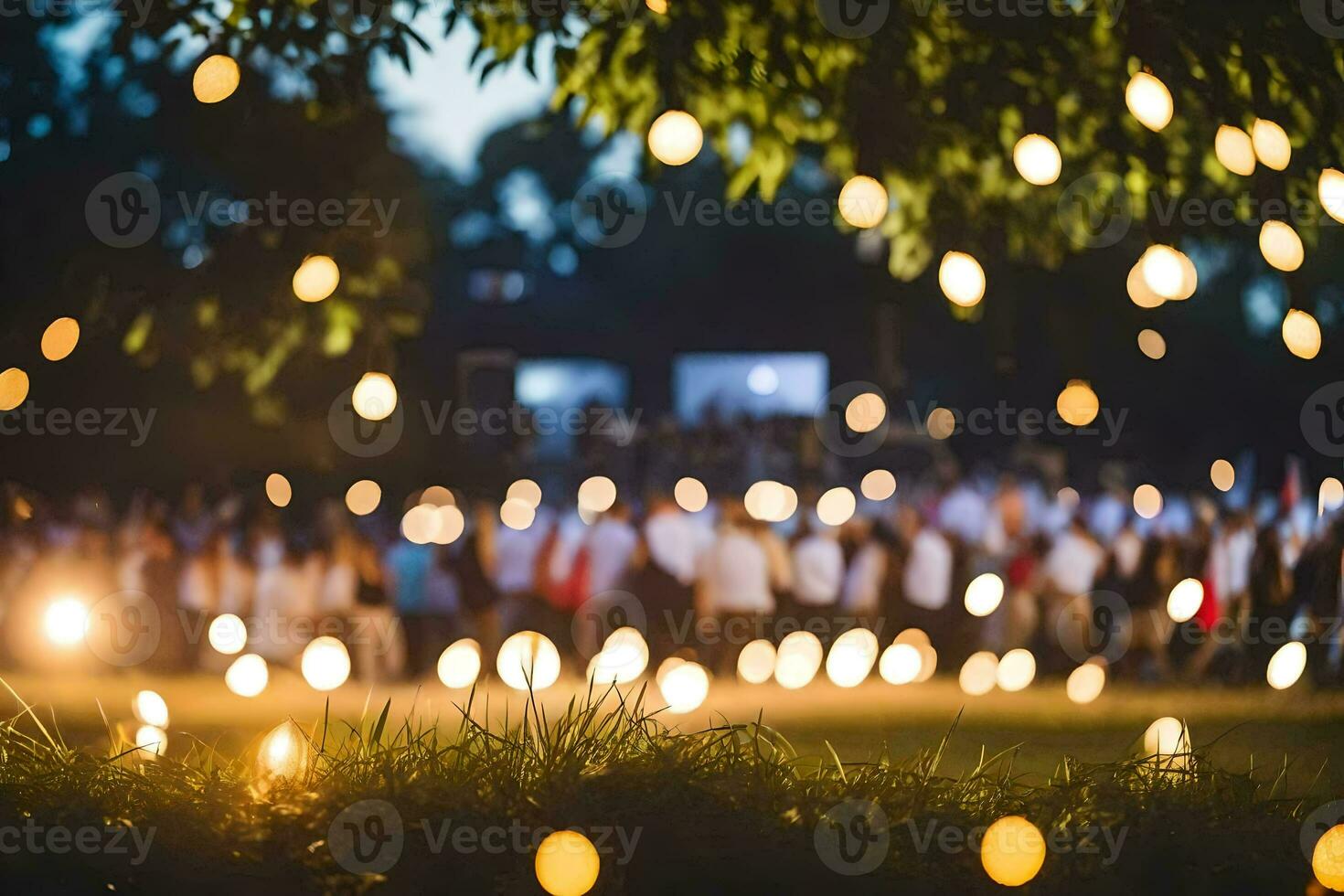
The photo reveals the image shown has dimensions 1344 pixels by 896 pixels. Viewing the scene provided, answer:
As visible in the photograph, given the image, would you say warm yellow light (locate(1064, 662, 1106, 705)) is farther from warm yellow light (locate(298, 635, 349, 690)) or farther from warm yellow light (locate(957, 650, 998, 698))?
warm yellow light (locate(298, 635, 349, 690))

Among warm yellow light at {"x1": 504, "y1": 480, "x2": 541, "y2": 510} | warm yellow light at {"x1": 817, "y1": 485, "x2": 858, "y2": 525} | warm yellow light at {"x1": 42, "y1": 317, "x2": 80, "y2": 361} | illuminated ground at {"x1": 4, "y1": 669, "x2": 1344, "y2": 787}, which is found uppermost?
warm yellow light at {"x1": 504, "y1": 480, "x2": 541, "y2": 510}

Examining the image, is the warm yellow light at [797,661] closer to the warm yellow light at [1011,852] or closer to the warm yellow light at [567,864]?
the warm yellow light at [1011,852]

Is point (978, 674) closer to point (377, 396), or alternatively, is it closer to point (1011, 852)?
point (377, 396)

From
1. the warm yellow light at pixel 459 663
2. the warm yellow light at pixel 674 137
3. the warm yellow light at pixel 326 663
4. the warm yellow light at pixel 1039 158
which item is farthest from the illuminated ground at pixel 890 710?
the warm yellow light at pixel 674 137

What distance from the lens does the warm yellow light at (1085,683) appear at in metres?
12.6

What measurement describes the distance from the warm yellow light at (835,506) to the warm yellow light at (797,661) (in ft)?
18.2

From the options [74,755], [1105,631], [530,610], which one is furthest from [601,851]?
[1105,631]

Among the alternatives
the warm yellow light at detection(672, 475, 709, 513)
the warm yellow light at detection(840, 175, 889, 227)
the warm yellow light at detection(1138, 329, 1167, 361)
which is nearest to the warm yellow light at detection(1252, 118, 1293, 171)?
the warm yellow light at detection(840, 175, 889, 227)

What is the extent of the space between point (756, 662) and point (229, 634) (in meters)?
4.22

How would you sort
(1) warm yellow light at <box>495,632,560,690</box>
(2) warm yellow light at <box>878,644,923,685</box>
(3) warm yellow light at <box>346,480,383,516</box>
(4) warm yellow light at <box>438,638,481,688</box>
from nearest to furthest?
(1) warm yellow light at <box>495,632,560,690</box> → (4) warm yellow light at <box>438,638,481,688</box> → (2) warm yellow light at <box>878,644,923,685</box> → (3) warm yellow light at <box>346,480,383,516</box>

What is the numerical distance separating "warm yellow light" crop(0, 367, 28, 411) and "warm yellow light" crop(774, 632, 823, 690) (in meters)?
7.72

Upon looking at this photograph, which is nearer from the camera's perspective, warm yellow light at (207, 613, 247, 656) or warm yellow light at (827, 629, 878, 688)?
warm yellow light at (827, 629, 878, 688)

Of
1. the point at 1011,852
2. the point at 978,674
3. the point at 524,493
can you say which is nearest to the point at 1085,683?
the point at 978,674

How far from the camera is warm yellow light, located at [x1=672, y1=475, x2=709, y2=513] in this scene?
A: 22.6 meters
